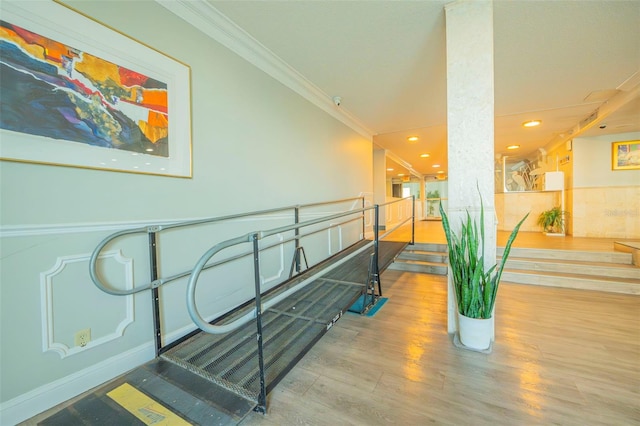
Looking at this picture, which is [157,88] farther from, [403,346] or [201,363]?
[403,346]

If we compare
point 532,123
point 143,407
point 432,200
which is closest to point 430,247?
point 532,123

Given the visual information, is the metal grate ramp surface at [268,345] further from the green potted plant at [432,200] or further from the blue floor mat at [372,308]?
the green potted plant at [432,200]

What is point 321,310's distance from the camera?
2.06 metres

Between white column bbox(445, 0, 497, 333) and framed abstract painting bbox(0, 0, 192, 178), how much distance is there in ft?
6.90

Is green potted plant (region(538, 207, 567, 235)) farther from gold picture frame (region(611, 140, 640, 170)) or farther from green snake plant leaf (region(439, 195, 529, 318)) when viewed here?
green snake plant leaf (region(439, 195, 529, 318))

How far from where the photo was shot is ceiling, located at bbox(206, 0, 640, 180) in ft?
6.49

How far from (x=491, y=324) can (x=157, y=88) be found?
9.88 ft

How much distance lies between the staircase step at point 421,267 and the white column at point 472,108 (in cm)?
207

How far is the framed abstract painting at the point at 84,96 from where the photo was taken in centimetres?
119

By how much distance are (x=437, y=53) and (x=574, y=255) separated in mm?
3814

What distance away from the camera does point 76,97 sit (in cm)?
137

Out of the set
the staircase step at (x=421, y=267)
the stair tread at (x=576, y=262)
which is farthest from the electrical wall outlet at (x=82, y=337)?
the stair tread at (x=576, y=262)

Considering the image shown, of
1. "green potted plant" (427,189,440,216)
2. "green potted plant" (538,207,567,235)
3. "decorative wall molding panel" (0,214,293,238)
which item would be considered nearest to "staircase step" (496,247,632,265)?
"green potted plant" (538,207,567,235)

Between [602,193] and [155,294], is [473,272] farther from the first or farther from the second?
[602,193]
